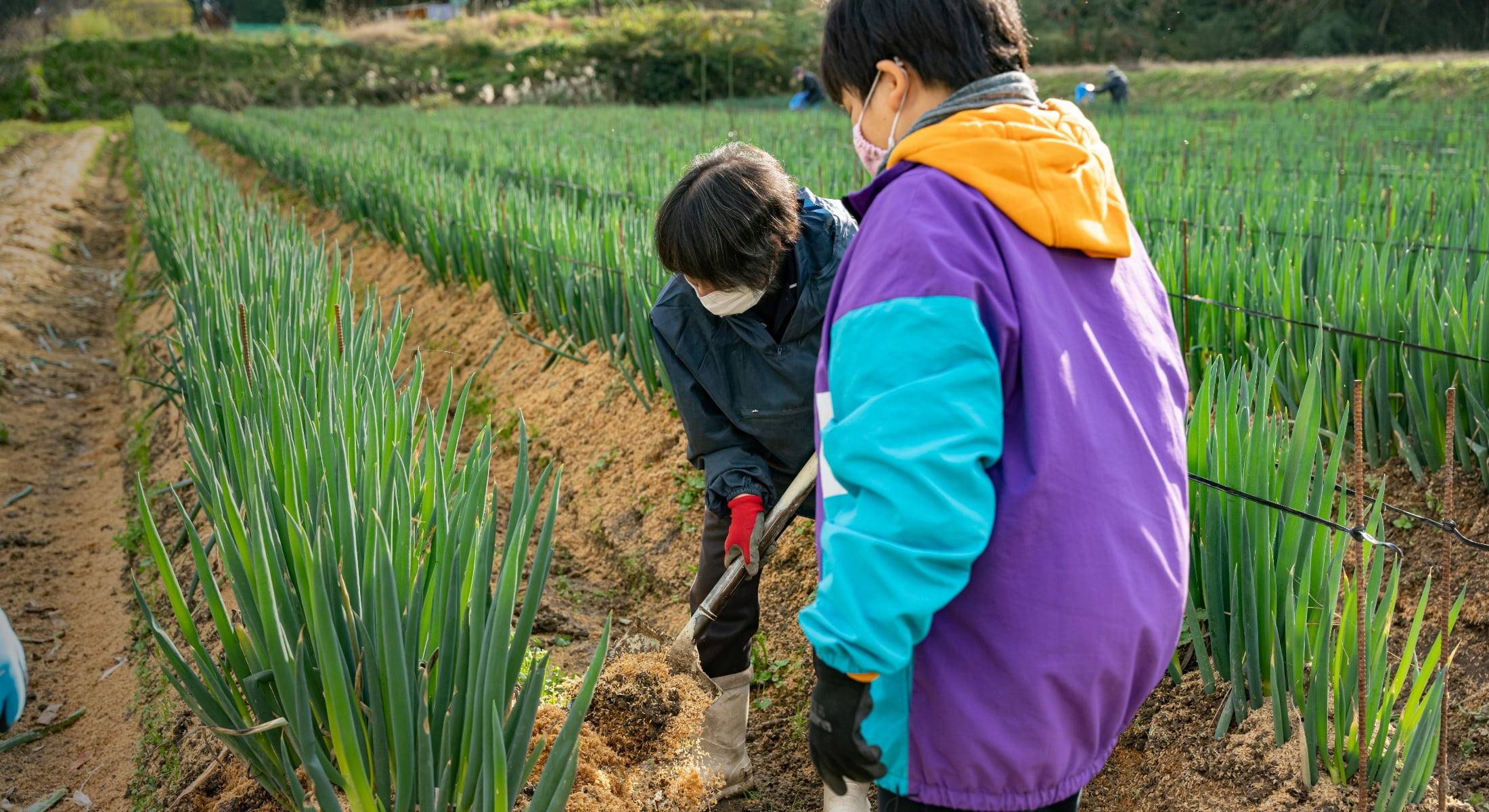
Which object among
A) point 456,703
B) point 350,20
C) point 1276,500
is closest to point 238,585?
point 456,703

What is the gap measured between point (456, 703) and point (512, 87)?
29572 mm

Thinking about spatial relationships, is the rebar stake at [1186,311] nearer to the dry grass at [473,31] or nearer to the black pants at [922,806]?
the black pants at [922,806]

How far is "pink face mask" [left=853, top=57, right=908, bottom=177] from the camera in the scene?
1092mm

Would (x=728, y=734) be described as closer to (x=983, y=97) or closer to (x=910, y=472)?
(x=910, y=472)

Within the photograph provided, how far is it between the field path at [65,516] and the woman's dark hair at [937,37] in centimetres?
213

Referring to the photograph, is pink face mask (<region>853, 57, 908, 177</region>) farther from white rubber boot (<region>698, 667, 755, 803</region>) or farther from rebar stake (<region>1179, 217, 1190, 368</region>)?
rebar stake (<region>1179, 217, 1190, 368</region>)

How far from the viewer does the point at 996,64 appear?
3.47 feet

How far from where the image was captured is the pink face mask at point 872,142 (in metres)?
1.09

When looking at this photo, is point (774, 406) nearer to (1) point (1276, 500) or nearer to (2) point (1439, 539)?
(1) point (1276, 500)

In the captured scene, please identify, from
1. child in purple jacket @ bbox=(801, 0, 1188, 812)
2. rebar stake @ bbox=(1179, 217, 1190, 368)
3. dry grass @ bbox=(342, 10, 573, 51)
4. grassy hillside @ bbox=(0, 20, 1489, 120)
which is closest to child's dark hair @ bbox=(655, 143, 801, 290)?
child in purple jacket @ bbox=(801, 0, 1188, 812)

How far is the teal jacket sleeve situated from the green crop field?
1.71 feet

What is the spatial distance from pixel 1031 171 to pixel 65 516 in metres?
4.08

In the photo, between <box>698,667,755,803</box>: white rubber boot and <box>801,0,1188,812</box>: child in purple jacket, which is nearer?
<box>801,0,1188,812</box>: child in purple jacket

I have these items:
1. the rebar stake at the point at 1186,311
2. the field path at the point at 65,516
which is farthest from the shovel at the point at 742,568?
the rebar stake at the point at 1186,311
